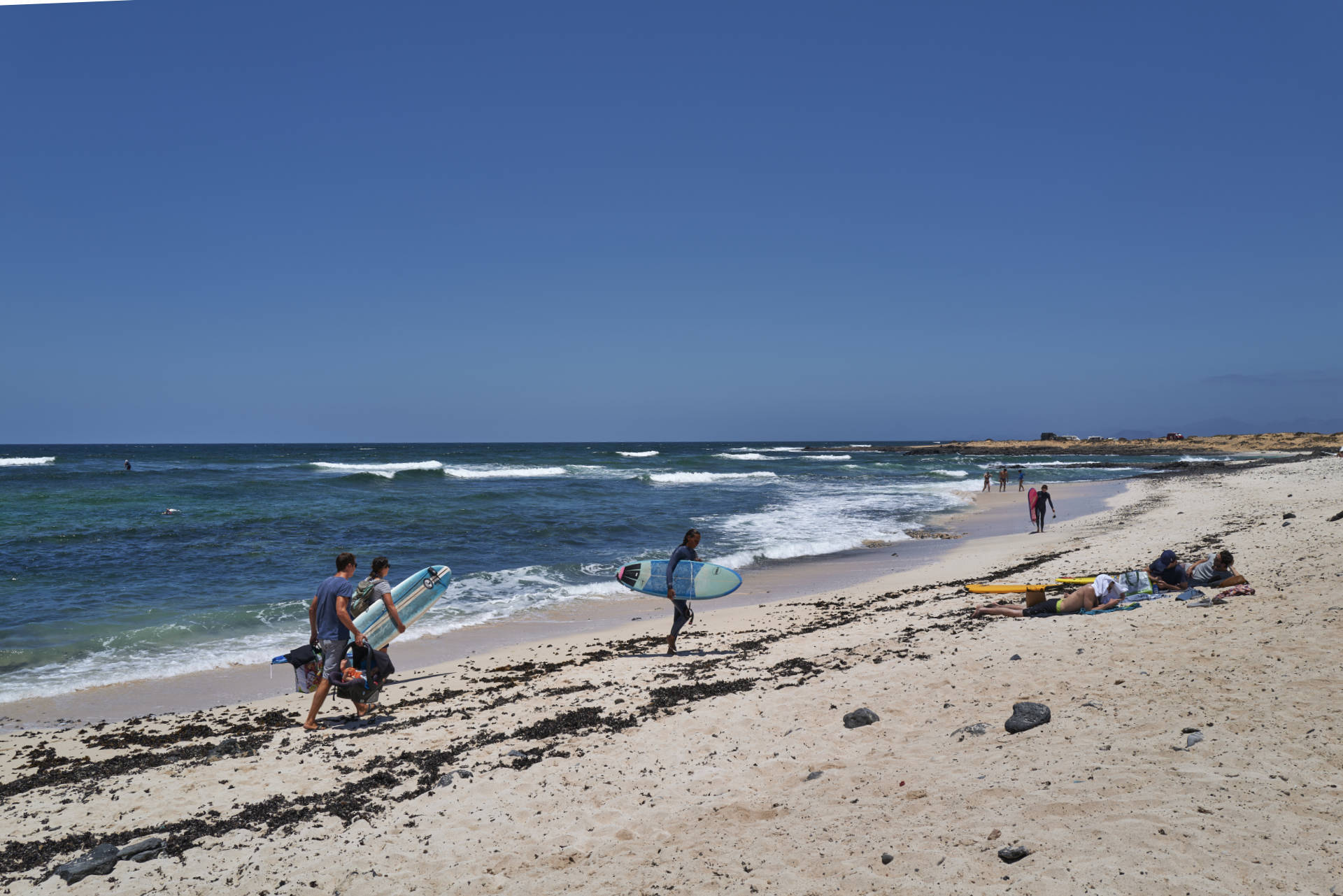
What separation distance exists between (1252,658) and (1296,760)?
2.04 m

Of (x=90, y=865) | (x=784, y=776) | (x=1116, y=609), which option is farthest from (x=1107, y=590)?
(x=90, y=865)

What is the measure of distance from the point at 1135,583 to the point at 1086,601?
956mm

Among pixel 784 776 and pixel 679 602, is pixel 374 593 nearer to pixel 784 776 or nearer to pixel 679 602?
pixel 679 602

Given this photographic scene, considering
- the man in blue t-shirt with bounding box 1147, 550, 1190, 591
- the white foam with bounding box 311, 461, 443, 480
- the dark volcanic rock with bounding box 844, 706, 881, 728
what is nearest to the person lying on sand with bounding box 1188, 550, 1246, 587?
the man in blue t-shirt with bounding box 1147, 550, 1190, 591

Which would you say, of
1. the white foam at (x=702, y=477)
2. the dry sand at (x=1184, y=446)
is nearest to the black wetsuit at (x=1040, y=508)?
the white foam at (x=702, y=477)

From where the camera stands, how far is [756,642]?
9.76 meters

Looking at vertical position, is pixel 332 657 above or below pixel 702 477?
above

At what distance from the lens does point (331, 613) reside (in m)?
7.31

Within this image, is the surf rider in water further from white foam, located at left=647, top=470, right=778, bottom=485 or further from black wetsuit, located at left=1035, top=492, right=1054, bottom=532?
white foam, located at left=647, top=470, right=778, bottom=485

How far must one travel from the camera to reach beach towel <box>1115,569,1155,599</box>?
8.97 metres

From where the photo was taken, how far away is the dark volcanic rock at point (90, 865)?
4469 mm

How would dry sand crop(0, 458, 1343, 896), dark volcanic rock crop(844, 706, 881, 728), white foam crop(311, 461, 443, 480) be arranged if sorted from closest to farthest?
1. dry sand crop(0, 458, 1343, 896)
2. dark volcanic rock crop(844, 706, 881, 728)
3. white foam crop(311, 461, 443, 480)

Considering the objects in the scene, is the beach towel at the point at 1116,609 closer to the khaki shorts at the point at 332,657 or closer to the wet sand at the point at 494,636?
the wet sand at the point at 494,636

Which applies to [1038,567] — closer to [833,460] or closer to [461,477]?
[461,477]
